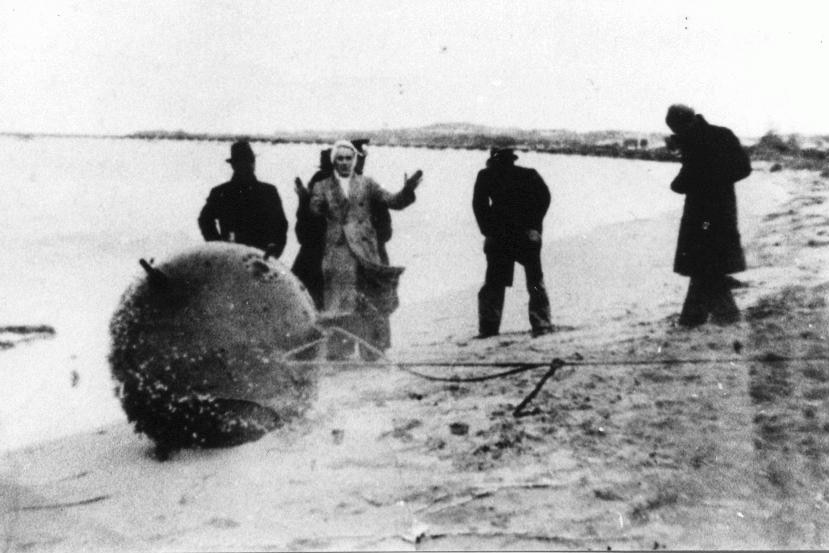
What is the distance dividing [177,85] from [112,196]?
2.59ft

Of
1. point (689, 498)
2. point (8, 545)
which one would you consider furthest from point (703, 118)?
point (8, 545)

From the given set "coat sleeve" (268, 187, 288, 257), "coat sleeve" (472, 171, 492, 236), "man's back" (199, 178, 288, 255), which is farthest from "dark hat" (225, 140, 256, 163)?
"coat sleeve" (472, 171, 492, 236)

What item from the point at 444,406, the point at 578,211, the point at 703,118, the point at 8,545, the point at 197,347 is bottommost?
the point at 8,545

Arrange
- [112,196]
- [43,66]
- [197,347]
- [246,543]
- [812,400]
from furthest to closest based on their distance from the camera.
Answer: [112,196] < [43,66] < [812,400] < [197,347] < [246,543]

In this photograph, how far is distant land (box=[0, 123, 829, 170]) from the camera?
5.20 metres

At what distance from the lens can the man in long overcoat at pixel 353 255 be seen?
204 inches

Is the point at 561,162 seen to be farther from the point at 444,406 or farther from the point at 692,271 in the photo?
the point at 444,406

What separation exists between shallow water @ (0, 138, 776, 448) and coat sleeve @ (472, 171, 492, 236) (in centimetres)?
5

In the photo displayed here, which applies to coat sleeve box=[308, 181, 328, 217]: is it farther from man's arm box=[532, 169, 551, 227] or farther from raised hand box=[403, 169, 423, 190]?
man's arm box=[532, 169, 551, 227]

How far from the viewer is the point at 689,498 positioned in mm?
4148

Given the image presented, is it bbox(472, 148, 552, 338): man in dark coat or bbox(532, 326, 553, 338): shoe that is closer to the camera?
bbox(532, 326, 553, 338): shoe

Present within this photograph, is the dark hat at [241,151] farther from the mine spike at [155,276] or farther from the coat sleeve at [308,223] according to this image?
the mine spike at [155,276]

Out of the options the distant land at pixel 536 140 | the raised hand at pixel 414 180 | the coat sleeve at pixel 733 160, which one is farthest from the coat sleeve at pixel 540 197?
the coat sleeve at pixel 733 160

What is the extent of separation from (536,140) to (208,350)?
2285mm
